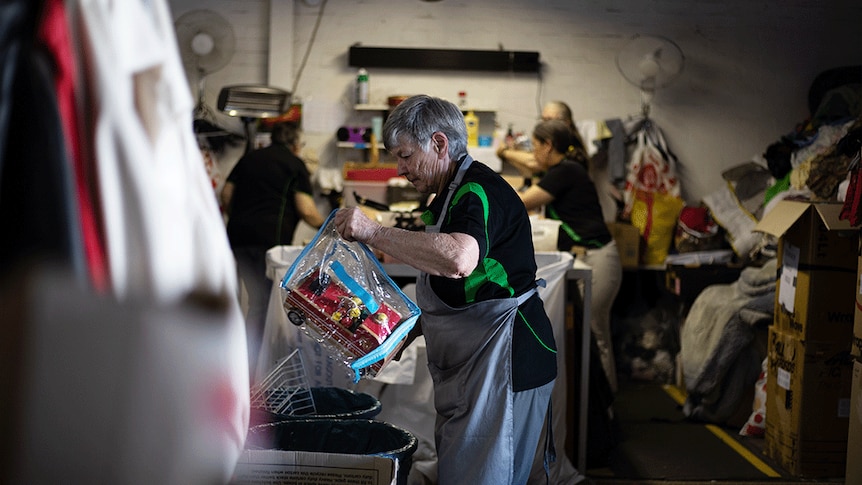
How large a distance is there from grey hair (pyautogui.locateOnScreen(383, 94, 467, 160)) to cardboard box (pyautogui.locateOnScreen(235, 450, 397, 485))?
811 millimetres

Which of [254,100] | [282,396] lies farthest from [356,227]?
[254,100]

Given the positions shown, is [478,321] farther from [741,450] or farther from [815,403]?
[741,450]

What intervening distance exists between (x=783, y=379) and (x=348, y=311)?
288 cm

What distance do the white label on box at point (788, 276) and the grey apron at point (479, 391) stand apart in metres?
2.22

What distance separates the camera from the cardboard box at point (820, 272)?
4.09m

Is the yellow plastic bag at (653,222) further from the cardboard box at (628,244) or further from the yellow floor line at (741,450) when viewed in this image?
the yellow floor line at (741,450)

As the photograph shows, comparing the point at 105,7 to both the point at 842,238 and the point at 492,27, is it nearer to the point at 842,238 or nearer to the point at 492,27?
the point at 842,238

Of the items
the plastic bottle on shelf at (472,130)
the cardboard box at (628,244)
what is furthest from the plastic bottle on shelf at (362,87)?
the cardboard box at (628,244)

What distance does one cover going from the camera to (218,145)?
259 inches

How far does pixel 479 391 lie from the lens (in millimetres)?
2465

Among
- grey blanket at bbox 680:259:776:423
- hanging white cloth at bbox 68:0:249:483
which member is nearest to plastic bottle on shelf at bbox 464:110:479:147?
grey blanket at bbox 680:259:776:423

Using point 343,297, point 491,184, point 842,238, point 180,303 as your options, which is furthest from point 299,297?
point 842,238

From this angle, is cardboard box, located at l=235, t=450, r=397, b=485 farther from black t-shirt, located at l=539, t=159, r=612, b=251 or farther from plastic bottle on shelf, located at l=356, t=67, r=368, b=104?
plastic bottle on shelf, located at l=356, t=67, r=368, b=104

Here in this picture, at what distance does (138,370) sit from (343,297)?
1327 mm
